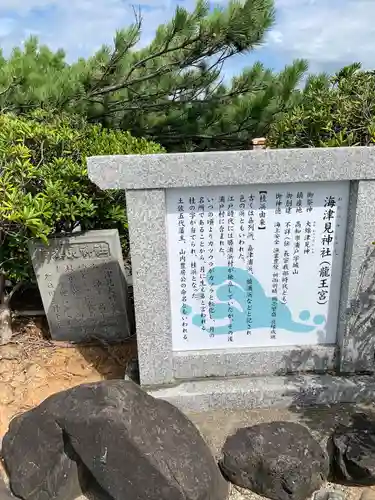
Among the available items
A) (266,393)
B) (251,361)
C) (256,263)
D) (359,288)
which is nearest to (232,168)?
(256,263)

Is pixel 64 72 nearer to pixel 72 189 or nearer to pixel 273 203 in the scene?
pixel 72 189

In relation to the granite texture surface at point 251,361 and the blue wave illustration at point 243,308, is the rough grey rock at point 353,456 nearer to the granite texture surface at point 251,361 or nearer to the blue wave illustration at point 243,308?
the granite texture surface at point 251,361

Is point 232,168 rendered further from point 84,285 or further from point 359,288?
point 84,285

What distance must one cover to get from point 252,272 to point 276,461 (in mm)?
1036

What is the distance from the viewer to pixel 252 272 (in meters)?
2.71

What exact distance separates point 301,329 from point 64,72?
3640mm

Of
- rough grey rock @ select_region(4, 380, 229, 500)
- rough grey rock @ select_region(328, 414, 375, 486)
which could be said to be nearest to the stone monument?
rough grey rock @ select_region(328, 414, 375, 486)

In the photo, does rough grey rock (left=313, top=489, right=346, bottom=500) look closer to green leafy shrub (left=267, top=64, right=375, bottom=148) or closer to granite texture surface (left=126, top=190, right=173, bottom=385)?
granite texture surface (left=126, top=190, right=173, bottom=385)

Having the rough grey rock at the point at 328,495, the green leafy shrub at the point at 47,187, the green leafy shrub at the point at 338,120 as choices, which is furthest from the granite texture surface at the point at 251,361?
the green leafy shrub at the point at 338,120

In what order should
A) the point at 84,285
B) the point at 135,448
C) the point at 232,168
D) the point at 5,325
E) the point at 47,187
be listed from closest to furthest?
the point at 135,448 → the point at 232,168 → the point at 47,187 → the point at 84,285 → the point at 5,325

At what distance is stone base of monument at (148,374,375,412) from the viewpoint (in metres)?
2.78

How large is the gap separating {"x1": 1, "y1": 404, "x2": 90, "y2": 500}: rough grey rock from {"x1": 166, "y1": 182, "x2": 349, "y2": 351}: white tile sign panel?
Result: 34.9 inches

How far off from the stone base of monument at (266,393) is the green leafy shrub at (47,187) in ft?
4.45

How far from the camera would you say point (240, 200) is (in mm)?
2568
